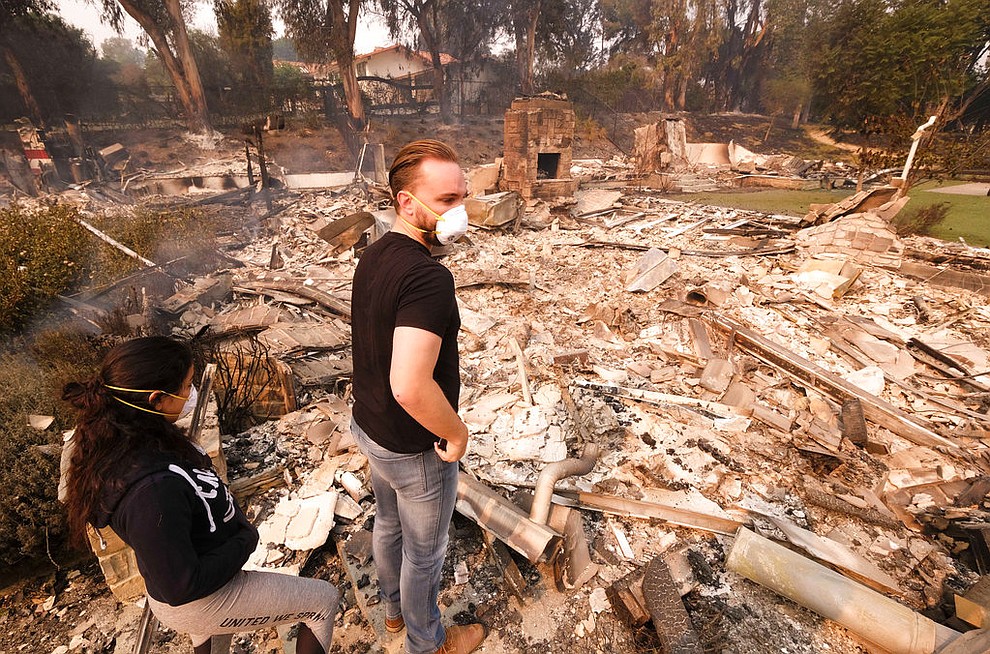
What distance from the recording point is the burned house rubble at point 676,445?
243 centimetres

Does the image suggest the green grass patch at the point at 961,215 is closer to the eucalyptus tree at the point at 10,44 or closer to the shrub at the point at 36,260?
the shrub at the point at 36,260

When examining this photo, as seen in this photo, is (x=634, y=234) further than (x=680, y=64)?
No

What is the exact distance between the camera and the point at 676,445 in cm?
383

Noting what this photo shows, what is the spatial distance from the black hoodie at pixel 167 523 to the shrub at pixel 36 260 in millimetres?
6293

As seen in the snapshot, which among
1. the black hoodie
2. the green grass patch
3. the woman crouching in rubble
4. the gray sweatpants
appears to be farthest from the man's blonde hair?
the green grass patch

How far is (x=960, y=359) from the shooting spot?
204 inches

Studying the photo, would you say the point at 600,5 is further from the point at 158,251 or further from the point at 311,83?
the point at 158,251

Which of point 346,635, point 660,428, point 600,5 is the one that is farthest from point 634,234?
point 600,5

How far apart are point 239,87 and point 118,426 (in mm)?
29869

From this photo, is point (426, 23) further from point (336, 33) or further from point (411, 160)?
point (411, 160)

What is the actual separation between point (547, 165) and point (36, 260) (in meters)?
12.5

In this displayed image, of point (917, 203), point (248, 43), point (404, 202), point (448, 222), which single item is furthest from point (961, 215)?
point (248, 43)

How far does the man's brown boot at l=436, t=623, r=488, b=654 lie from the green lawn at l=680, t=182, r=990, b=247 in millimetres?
13386

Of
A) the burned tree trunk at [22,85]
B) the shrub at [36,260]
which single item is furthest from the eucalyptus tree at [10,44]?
the shrub at [36,260]
